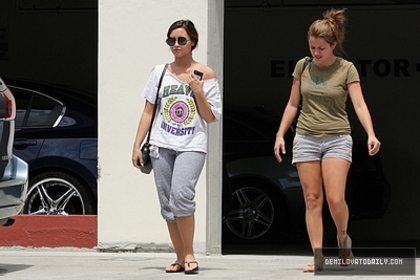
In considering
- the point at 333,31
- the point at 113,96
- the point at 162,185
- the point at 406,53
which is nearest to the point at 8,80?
the point at 113,96

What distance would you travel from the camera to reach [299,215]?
35.8 ft

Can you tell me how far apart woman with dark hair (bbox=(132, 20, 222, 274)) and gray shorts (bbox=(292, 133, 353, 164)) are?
0.64 meters

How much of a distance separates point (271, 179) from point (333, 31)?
4.08 m

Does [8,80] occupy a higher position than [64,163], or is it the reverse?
[8,80]

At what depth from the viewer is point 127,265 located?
809 centimetres

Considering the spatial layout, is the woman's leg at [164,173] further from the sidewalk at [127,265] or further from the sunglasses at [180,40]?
the sunglasses at [180,40]

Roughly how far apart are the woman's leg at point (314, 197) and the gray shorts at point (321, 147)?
0.05 meters

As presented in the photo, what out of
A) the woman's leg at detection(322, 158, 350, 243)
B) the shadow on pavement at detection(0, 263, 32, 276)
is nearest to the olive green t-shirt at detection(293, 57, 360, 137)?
the woman's leg at detection(322, 158, 350, 243)

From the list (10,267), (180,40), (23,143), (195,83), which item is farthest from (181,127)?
(23,143)

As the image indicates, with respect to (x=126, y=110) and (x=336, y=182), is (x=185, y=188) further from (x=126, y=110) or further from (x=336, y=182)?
(x=126, y=110)

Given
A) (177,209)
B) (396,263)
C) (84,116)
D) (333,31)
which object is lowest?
(396,263)

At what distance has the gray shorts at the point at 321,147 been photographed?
7.11 m

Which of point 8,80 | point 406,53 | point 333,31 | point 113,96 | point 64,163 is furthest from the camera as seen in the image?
point 406,53

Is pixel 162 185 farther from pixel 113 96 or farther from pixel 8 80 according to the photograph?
pixel 8 80
